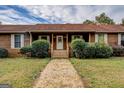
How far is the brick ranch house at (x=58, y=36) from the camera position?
908 inches

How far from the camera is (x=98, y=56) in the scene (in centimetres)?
2047

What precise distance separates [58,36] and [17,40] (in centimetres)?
380

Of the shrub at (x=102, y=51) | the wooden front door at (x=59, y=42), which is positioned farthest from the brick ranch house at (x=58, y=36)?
the shrub at (x=102, y=51)

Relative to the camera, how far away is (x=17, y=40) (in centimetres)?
2359

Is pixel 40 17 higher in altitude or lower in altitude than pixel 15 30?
higher

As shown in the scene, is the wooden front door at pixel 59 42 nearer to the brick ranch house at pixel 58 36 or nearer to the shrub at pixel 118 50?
the brick ranch house at pixel 58 36

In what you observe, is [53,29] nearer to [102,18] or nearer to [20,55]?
[20,55]

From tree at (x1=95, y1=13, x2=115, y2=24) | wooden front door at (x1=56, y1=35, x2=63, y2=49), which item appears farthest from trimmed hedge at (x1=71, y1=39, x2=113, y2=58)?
tree at (x1=95, y1=13, x2=115, y2=24)

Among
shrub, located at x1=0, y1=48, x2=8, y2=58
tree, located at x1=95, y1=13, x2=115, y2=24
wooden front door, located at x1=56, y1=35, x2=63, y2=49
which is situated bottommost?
shrub, located at x1=0, y1=48, x2=8, y2=58

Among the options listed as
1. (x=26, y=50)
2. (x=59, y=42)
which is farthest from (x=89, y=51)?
(x=59, y=42)

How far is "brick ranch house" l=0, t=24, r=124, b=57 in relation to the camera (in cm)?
2307

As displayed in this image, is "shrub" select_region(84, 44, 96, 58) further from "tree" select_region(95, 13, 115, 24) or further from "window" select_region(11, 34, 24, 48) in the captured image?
"tree" select_region(95, 13, 115, 24)
